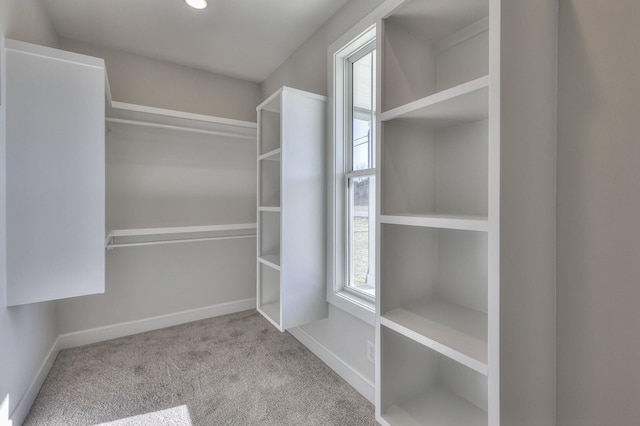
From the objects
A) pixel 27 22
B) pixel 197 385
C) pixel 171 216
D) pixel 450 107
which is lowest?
pixel 197 385

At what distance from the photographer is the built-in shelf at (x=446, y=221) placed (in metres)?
0.83

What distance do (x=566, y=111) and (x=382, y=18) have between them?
0.70 meters

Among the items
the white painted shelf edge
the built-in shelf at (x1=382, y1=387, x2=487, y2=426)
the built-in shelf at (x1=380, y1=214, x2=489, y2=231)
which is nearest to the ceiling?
the white painted shelf edge

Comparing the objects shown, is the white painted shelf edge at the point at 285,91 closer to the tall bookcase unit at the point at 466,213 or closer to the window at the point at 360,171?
the window at the point at 360,171

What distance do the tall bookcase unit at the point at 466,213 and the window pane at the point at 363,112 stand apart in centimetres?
63

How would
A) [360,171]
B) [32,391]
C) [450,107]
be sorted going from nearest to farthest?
[450,107] < [32,391] < [360,171]

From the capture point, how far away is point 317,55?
2.24 m

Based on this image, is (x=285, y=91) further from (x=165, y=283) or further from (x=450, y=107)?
(x=165, y=283)

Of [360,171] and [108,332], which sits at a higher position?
[360,171]

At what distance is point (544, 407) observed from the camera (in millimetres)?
920

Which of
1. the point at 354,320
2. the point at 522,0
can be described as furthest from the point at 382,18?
the point at 354,320

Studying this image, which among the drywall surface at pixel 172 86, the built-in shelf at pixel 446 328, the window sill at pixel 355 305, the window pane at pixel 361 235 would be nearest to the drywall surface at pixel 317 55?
the drywall surface at pixel 172 86

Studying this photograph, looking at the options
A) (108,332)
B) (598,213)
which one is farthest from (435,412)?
(108,332)

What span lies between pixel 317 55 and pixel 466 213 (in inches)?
67.9
